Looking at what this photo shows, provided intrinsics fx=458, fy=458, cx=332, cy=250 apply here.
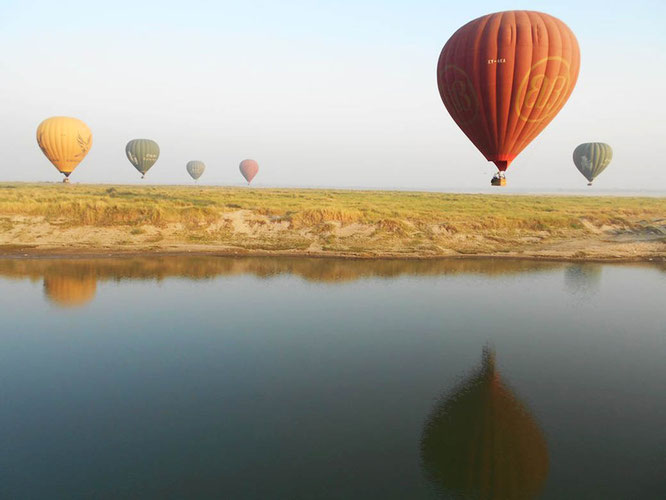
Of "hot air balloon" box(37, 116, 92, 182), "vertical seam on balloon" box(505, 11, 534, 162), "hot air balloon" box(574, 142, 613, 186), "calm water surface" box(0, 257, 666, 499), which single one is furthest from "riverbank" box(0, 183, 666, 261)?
"hot air balloon" box(574, 142, 613, 186)

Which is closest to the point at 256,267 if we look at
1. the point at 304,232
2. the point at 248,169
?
the point at 304,232

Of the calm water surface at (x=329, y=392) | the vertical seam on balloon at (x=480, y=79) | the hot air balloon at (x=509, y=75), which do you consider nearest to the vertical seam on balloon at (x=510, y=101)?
the hot air balloon at (x=509, y=75)

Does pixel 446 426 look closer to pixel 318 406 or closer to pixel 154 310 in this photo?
pixel 318 406

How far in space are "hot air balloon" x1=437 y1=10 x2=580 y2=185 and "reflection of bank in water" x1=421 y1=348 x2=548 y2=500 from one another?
1982 centimetres

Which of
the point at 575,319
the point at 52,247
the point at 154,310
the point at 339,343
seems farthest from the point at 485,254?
the point at 52,247

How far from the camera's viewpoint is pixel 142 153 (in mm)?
114125

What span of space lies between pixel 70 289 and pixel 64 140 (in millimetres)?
67709

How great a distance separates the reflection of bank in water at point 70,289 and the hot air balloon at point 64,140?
63740 millimetres

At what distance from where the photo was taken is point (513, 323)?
23.3m

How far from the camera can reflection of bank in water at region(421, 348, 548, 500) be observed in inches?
428

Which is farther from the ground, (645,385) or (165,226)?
(165,226)

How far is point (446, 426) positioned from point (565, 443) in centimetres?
315

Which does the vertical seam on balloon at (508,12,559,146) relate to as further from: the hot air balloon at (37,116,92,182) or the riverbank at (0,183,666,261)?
the hot air balloon at (37,116,92,182)

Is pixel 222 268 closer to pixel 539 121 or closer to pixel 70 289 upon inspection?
pixel 70 289
